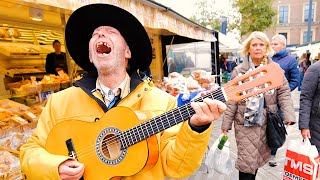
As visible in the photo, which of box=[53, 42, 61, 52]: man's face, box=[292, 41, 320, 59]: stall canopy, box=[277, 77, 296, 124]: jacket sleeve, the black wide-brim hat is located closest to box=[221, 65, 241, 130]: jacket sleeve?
box=[277, 77, 296, 124]: jacket sleeve

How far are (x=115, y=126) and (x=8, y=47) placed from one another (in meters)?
3.75

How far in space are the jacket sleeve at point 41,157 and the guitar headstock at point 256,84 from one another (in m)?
0.91

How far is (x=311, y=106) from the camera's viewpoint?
116 inches

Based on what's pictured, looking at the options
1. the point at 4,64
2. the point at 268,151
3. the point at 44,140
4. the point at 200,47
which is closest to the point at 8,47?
the point at 4,64

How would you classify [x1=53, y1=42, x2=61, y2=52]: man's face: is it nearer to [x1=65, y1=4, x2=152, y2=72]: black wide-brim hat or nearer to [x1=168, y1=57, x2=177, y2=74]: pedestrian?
[x1=65, y1=4, x2=152, y2=72]: black wide-brim hat

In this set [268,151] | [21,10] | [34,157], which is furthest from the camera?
[21,10]

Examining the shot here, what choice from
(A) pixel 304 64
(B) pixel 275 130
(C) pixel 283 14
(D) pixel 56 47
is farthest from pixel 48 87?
(C) pixel 283 14

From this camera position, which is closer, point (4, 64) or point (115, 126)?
point (115, 126)

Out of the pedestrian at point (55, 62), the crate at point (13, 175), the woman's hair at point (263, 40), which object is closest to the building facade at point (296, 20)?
the pedestrian at point (55, 62)

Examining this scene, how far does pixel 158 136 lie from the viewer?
1.52 metres

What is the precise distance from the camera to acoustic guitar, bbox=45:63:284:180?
1377 millimetres

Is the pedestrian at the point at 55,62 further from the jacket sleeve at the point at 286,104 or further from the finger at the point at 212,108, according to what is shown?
the finger at the point at 212,108

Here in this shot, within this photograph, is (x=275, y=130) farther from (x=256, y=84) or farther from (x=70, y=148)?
(x=70, y=148)

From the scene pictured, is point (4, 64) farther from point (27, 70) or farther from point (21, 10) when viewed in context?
point (21, 10)
